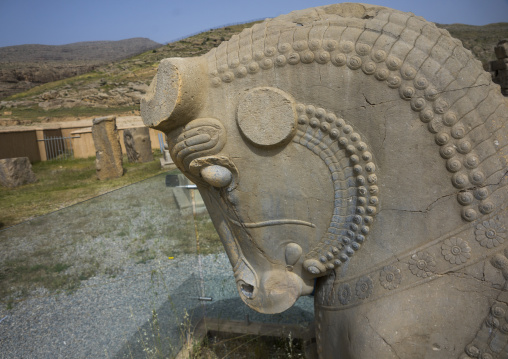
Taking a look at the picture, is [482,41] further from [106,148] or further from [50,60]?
[50,60]

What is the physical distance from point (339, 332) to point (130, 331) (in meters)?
1.71

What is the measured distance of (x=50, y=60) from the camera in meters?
36.7

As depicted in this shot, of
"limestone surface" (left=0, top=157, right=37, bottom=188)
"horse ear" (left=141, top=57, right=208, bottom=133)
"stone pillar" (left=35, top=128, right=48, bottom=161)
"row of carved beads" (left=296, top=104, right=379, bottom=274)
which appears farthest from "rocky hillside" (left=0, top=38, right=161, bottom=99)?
"row of carved beads" (left=296, top=104, right=379, bottom=274)

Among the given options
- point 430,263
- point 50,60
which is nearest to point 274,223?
point 430,263

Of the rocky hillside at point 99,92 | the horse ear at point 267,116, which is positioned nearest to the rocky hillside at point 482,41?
the rocky hillside at point 99,92

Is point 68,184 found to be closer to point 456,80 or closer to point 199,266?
point 199,266

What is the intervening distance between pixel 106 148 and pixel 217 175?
861cm

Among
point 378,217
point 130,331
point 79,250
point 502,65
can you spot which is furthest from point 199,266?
point 502,65

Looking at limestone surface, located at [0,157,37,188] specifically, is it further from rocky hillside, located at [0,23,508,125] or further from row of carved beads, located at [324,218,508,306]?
row of carved beads, located at [324,218,508,306]

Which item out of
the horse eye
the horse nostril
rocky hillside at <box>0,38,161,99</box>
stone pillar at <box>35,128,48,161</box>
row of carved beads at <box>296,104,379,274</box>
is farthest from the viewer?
rocky hillside at <box>0,38,161,99</box>

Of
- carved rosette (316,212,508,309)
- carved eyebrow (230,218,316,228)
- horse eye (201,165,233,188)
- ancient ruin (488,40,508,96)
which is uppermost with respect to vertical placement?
ancient ruin (488,40,508,96)

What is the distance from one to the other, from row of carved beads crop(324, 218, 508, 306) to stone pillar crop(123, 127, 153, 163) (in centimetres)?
1008

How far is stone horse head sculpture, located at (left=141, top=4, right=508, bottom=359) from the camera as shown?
1.36 metres

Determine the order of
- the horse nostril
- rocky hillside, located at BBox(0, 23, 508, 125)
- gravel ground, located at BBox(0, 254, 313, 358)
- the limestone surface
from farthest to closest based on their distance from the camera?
rocky hillside, located at BBox(0, 23, 508, 125)
the limestone surface
gravel ground, located at BBox(0, 254, 313, 358)
the horse nostril
